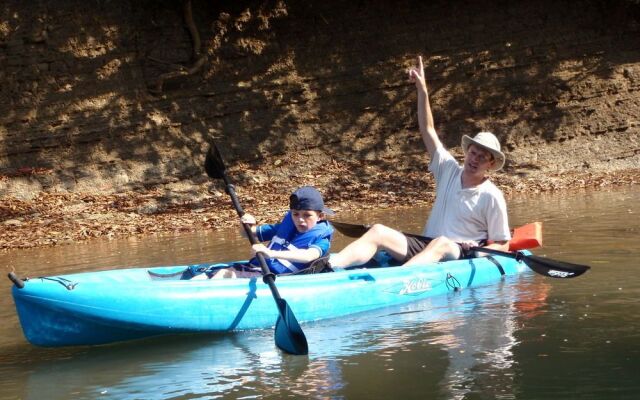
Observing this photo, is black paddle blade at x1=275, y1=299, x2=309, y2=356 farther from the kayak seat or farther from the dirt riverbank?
the dirt riverbank

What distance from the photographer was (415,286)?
6.55 metres

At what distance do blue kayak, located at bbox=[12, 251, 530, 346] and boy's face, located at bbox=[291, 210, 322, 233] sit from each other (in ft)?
1.09

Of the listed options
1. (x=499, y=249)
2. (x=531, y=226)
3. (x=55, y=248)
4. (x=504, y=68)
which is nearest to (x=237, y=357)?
(x=499, y=249)

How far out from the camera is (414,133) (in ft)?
49.5

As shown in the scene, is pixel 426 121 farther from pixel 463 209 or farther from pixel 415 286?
pixel 415 286

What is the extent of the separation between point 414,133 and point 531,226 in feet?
26.1

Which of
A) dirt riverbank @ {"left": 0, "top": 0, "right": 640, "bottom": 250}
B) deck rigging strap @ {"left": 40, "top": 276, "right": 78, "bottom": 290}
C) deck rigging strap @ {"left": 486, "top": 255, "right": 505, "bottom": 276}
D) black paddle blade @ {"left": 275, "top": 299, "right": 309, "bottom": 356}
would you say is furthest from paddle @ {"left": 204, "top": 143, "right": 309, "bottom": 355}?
dirt riverbank @ {"left": 0, "top": 0, "right": 640, "bottom": 250}

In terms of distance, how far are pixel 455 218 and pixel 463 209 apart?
0.12 metres

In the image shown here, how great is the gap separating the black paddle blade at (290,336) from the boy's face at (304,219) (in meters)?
0.89

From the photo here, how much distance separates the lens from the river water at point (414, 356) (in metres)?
4.45

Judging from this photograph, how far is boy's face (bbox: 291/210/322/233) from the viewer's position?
6125 millimetres

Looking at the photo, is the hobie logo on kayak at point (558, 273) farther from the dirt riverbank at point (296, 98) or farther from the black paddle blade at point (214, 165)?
the dirt riverbank at point (296, 98)

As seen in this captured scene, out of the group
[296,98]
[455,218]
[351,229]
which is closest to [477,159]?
[455,218]

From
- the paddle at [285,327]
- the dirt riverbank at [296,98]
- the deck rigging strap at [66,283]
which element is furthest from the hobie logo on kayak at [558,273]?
the dirt riverbank at [296,98]
